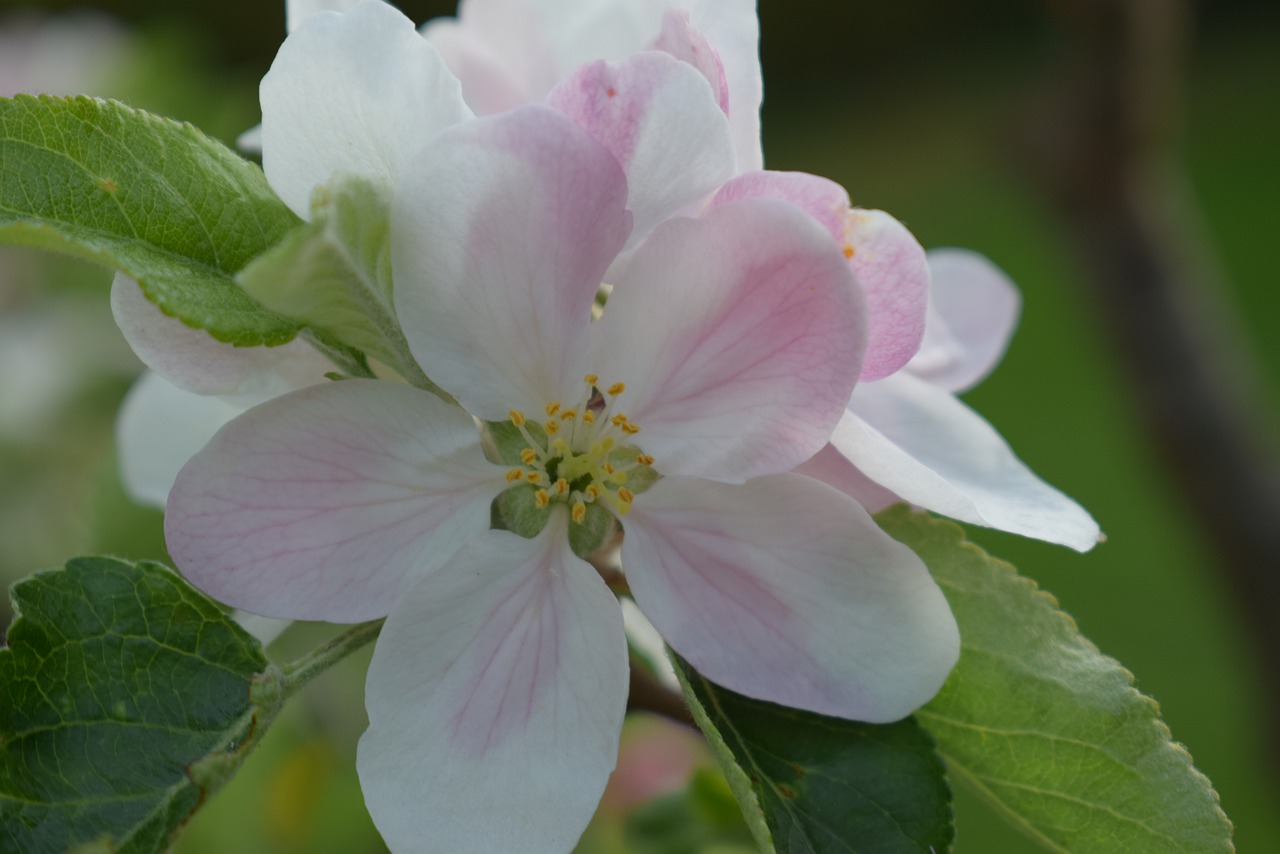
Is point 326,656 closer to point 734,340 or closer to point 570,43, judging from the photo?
point 734,340

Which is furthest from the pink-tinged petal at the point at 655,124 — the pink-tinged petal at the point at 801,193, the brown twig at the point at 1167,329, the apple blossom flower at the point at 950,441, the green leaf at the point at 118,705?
the brown twig at the point at 1167,329

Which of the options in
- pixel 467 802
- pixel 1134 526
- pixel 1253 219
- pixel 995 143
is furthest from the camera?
pixel 1253 219

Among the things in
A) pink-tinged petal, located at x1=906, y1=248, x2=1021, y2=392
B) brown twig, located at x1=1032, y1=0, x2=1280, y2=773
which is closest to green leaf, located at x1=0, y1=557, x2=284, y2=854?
pink-tinged petal, located at x1=906, y1=248, x2=1021, y2=392

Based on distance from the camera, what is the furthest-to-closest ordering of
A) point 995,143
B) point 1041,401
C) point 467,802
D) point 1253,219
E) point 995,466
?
point 1253,219, point 1041,401, point 995,143, point 995,466, point 467,802

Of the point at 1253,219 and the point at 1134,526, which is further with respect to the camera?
the point at 1253,219

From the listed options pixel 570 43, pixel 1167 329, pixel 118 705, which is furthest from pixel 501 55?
pixel 1167 329

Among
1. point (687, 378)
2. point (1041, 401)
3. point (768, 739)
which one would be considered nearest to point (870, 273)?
point (687, 378)

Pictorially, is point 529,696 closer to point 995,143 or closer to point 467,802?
point 467,802

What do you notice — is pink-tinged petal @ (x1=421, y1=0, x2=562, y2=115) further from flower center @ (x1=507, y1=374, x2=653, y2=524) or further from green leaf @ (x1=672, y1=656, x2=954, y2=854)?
green leaf @ (x1=672, y1=656, x2=954, y2=854)
